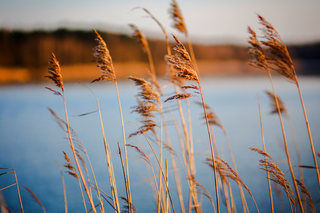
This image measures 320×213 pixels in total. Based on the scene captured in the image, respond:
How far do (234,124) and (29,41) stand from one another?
22.2 meters

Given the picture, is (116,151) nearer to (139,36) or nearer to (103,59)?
(139,36)

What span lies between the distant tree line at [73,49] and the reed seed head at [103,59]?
A: 732 inches

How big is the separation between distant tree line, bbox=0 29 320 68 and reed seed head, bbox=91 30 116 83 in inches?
732

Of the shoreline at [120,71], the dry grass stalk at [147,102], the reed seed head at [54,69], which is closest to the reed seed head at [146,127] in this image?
the dry grass stalk at [147,102]

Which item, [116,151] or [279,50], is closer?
[279,50]

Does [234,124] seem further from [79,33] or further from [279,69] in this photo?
[79,33]

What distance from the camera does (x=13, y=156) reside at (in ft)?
17.8

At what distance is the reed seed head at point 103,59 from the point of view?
1.45 meters

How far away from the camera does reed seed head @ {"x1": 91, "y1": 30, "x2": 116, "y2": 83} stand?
145 cm

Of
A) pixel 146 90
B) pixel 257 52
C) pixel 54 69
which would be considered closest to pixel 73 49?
pixel 54 69

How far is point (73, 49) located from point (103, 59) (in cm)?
2295

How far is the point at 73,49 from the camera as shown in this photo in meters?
21.6

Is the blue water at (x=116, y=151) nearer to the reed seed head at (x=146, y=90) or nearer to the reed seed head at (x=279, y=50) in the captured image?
the reed seed head at (x=146, y=90)

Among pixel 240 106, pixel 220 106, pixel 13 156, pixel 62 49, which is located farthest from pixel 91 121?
pixel 62 49
